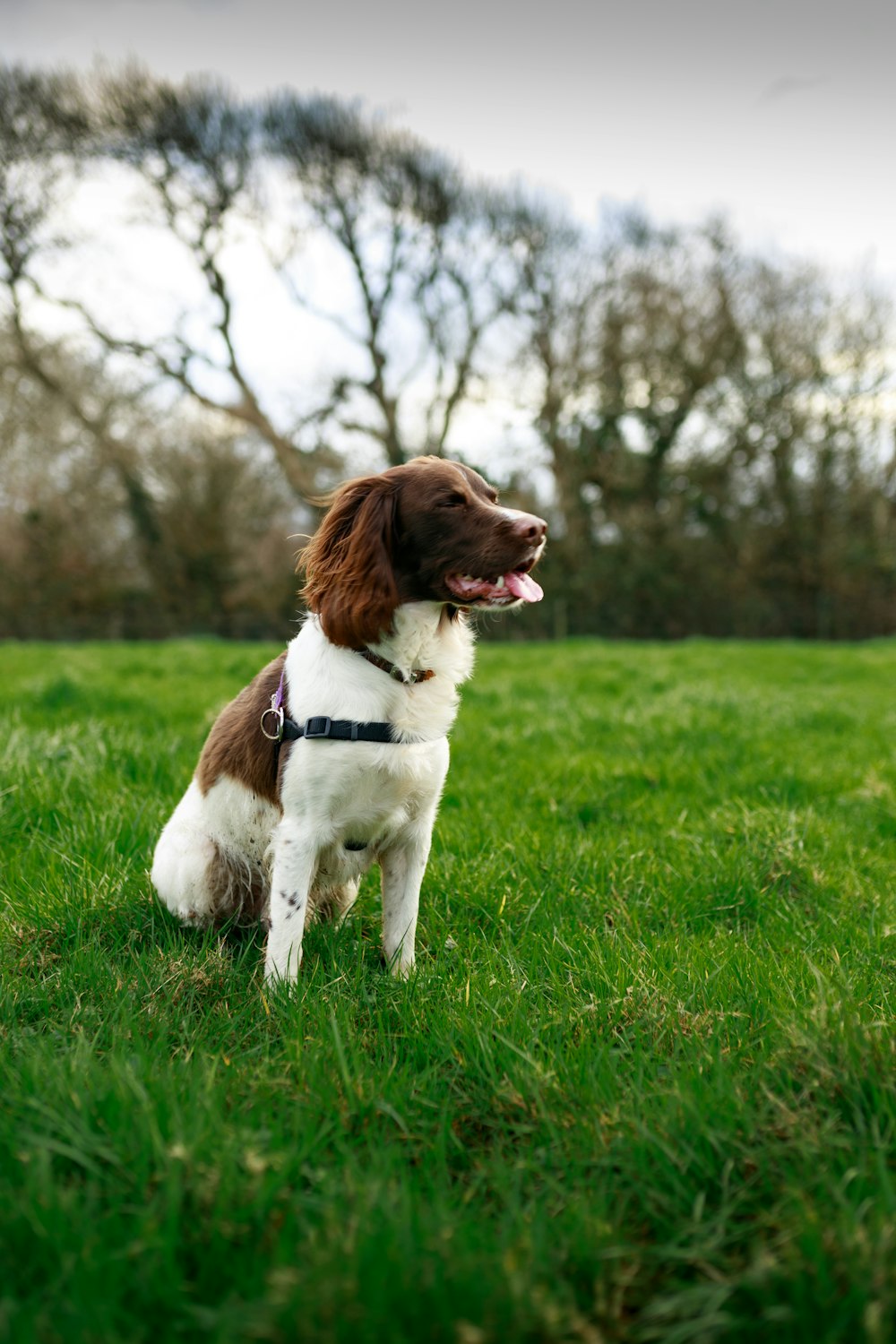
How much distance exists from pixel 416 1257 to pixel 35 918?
1.96 metres

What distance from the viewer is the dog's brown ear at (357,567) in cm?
273

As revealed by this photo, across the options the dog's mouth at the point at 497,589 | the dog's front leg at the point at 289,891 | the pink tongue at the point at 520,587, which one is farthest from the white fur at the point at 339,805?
the pink tongue at the point at 520,587

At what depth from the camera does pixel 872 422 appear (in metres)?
23.1

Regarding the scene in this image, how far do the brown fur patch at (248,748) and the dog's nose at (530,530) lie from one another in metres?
0.97

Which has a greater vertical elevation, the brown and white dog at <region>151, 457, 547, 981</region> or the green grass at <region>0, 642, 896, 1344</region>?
the brown and white dog at <region>151, 457, 547, 981</region>

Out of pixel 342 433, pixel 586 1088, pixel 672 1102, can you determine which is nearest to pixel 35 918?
pixel 586 1088

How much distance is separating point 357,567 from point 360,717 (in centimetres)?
46

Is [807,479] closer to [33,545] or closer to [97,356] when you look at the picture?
[97,356]

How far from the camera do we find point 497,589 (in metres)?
2.79

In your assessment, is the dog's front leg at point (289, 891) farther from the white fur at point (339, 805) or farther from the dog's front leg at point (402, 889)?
the dog's front leg at point (402, 889)

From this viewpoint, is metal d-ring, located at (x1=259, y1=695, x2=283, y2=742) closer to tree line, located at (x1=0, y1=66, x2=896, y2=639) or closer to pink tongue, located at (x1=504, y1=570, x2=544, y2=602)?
pink tongue, located at (x1=504, y1=570, x2=544, y2=602)

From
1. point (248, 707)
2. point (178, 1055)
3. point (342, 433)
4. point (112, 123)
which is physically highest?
point (112, 123)

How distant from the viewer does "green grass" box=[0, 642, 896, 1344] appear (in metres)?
1.32

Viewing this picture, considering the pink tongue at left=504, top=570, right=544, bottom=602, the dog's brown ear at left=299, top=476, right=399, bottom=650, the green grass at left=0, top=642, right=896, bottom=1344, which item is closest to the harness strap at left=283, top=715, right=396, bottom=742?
the dog's brown ear at left=299, top=476, right=399, bottom=650
